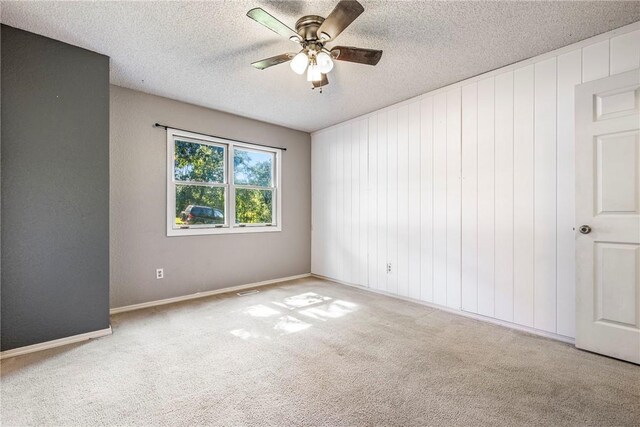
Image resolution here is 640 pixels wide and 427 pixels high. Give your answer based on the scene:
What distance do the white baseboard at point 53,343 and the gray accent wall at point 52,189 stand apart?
33 mm

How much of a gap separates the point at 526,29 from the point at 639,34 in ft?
2.65

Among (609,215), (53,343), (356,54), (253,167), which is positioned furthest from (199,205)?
(609,215)

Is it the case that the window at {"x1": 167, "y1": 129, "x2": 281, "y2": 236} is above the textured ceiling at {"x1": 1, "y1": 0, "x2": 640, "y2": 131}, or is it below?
below

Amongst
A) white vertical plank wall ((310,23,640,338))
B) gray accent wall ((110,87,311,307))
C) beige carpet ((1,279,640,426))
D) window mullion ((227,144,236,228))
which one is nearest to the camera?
beige carpet ((1,279,640,426))

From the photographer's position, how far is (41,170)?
2402 mm

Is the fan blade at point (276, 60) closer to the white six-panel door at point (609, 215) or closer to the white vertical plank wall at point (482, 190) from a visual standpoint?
the white vertical plank wall at point (482, 190)

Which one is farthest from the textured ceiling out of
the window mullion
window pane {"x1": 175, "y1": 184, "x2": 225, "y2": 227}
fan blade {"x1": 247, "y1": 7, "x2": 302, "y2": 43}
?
window pane {"x1": 175, "y1": 184, "x2": 225, "y2": 227}

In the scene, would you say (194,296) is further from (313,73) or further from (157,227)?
(313,73)

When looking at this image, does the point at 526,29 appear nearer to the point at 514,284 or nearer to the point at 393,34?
the point at 393,34

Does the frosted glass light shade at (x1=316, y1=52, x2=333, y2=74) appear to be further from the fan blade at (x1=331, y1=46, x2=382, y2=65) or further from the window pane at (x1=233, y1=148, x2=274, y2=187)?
the window pane at (x1=233, y1=148, x2=274, y2=187)

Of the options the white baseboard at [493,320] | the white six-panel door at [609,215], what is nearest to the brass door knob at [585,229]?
the white six-panel door at [609,215]

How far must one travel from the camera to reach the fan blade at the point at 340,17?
5.68ft

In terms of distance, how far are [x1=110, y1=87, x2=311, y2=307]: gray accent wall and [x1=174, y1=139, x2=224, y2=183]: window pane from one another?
8.2 inches

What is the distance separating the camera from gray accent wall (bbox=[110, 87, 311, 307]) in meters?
3.36
